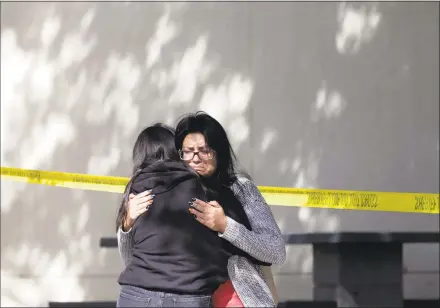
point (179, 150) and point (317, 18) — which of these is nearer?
point (179, 150)

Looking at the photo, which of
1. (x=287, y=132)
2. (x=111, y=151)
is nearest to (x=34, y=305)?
(x=111, y=151)

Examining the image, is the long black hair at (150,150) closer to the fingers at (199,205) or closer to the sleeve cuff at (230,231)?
the fingers at (199,205)

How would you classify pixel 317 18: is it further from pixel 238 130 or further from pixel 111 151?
pixel 111 151

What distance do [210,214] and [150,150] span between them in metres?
0.39

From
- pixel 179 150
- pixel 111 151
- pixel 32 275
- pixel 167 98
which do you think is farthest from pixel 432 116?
pixel 179 150

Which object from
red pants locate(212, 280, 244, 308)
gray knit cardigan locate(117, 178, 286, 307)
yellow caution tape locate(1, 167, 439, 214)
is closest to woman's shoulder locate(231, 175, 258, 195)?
gray knit cardigan locate(117, 178, 286, 307)

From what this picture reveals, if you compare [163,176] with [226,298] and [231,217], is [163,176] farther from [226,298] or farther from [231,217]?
[226,298]

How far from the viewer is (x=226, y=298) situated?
3.76 metres

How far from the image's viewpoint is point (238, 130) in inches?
344

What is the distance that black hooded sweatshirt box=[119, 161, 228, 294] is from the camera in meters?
3.58

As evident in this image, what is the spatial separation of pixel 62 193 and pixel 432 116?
3651mm

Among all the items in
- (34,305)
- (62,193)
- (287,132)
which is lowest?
(34,305)

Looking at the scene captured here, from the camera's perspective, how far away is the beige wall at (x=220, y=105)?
8.61 m

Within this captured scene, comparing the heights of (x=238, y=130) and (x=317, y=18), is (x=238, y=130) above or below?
below
